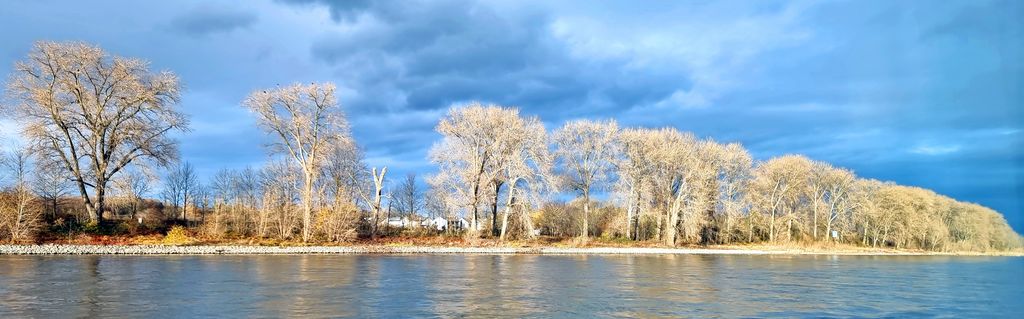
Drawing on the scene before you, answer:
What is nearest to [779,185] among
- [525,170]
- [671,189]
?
[671,189]

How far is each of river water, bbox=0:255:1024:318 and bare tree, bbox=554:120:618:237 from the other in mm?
31983

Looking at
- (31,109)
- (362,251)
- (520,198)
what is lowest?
(362,251)

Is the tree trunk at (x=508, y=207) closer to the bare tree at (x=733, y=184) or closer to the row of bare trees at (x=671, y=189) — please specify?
the row of bare trees at (x=671, y=189)

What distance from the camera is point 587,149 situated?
220 ft

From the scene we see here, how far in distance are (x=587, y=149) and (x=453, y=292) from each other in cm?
4584

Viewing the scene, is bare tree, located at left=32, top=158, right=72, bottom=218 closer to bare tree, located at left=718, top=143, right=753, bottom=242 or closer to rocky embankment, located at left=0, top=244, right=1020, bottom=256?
rocky embankment, located at left=0, top=244, right=1020, bottom=256

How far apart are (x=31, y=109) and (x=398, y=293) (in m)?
40.6

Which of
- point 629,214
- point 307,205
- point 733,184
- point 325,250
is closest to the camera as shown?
point 325,250

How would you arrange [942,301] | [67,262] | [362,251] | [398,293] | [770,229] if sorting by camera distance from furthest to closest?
1. [770,229]
2. [362,251]
3. [67,262]
4. [942,301]
5. [398,293]

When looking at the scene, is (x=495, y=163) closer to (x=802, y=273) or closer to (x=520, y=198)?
(x=520, y=198)

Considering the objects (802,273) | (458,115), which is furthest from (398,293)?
(458,115)

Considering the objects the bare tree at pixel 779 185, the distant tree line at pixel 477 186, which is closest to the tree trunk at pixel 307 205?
the distant tree line at pixel 477 186

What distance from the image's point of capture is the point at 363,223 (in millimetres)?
62094

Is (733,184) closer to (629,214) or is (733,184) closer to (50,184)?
(629,214)
